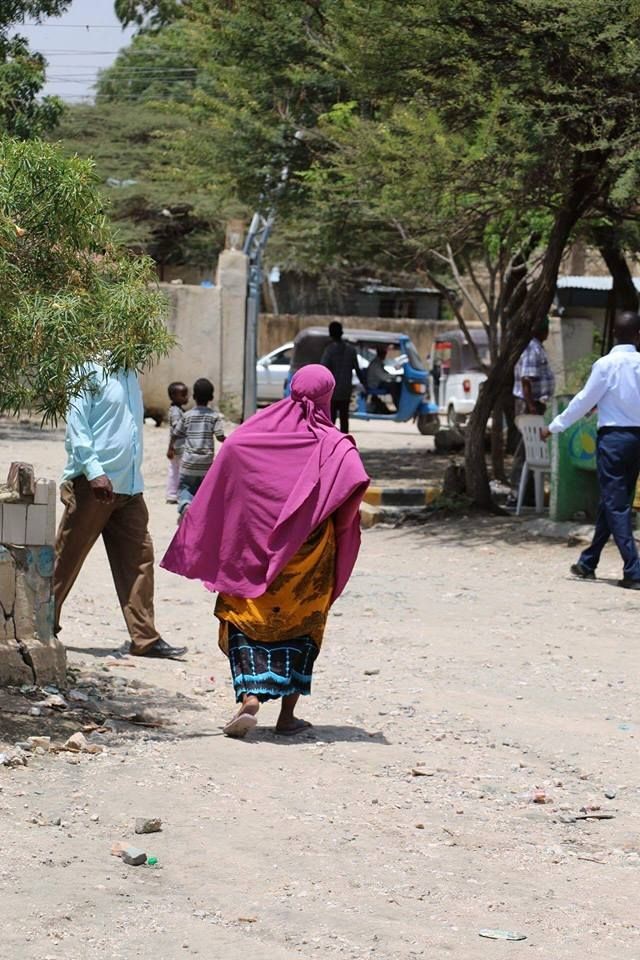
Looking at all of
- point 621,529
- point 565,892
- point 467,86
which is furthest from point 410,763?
point 467,86

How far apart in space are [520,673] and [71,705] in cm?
255

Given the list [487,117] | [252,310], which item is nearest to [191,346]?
[252,310]

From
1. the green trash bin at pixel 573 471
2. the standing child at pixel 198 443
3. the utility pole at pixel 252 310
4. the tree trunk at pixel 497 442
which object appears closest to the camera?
the standing child at pixel 198 443

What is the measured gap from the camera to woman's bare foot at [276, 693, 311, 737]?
6342mm

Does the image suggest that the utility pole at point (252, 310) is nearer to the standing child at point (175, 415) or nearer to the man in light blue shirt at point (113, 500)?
the standing child at point (175, 415)

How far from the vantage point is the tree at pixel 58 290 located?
5.25 meters

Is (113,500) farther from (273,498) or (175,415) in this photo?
(175,415)

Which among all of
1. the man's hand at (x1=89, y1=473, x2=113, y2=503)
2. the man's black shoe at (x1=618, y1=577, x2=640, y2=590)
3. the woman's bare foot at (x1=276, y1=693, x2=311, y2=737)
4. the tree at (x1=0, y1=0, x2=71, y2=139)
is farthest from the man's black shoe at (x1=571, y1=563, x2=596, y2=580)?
the tree at (x1=0, y1=0, x2=71, y2=139)

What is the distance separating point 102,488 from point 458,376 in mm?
19914

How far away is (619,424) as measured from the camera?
33.1 ft

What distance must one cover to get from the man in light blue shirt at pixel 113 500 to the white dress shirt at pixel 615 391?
140 inches

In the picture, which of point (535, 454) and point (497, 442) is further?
Answer: point (497, 442)

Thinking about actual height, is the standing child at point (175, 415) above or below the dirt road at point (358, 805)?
above

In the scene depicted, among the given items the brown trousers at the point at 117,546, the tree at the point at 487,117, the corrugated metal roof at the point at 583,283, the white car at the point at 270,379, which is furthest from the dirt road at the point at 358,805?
the white car at the point at 270,379
